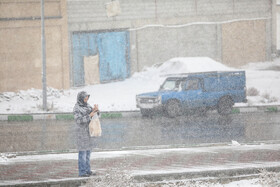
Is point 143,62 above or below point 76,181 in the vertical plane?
above

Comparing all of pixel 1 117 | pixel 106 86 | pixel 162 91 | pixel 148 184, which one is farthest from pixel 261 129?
pixel 106 86

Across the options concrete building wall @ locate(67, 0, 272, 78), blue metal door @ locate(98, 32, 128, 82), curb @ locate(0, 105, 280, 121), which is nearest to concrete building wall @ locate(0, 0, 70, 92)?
concrete building wall @ locate(67, 0, 272, 78)

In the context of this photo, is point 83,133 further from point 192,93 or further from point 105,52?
point 105,52

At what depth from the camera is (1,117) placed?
883 inches

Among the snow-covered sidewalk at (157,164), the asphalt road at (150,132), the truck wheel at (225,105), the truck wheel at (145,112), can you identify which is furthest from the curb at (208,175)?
the truck wheel at (225,105)

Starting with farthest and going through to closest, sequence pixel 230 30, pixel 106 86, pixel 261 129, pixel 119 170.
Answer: pixel 230 30
pixel 106 86
pixel 261 129
pixel 119 170

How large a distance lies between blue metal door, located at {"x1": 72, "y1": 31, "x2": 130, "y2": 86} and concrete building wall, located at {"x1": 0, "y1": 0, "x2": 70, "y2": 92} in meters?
1.50

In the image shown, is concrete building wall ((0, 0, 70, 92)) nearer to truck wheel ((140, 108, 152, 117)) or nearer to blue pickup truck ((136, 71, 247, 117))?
truck wheel ((140, 108, 152, 117))

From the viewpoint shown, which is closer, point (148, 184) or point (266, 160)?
point (148, 184)

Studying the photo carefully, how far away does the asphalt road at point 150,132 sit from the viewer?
14.9m

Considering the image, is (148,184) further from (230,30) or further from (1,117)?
(230,30)

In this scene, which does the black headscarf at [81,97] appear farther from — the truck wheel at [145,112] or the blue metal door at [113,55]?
the blue metal door at [113,55]

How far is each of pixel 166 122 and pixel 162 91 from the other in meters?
1.97

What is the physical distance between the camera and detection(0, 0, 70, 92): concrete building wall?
2933 cm
